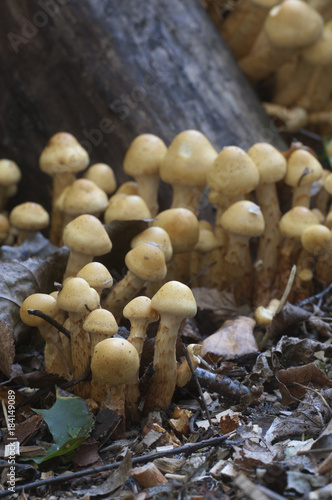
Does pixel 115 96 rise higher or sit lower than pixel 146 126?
higher

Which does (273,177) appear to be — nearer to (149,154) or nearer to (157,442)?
(149,154)

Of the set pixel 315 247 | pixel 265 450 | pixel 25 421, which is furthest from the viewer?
pixel 315 247

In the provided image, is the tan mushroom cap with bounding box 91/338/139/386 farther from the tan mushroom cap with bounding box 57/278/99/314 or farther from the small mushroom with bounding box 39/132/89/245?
the small mushroom with bounding box 39/132/89/245

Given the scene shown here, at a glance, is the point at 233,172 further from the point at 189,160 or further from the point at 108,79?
the point at 108,79

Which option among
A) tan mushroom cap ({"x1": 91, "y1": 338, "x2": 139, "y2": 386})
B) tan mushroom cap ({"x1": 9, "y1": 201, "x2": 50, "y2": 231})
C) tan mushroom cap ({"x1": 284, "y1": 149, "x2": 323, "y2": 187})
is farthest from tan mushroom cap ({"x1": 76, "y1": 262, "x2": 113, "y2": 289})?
tan mushroom cap ({"x1": 284, "y1": 149, "x2": 323, "y2": 187})

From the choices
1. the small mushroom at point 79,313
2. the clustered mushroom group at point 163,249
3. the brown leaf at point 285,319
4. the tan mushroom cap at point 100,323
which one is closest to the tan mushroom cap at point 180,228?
the clustered mushroom group at point 163,249

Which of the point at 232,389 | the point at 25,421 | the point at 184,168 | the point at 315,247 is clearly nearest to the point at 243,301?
the point at 315,247
